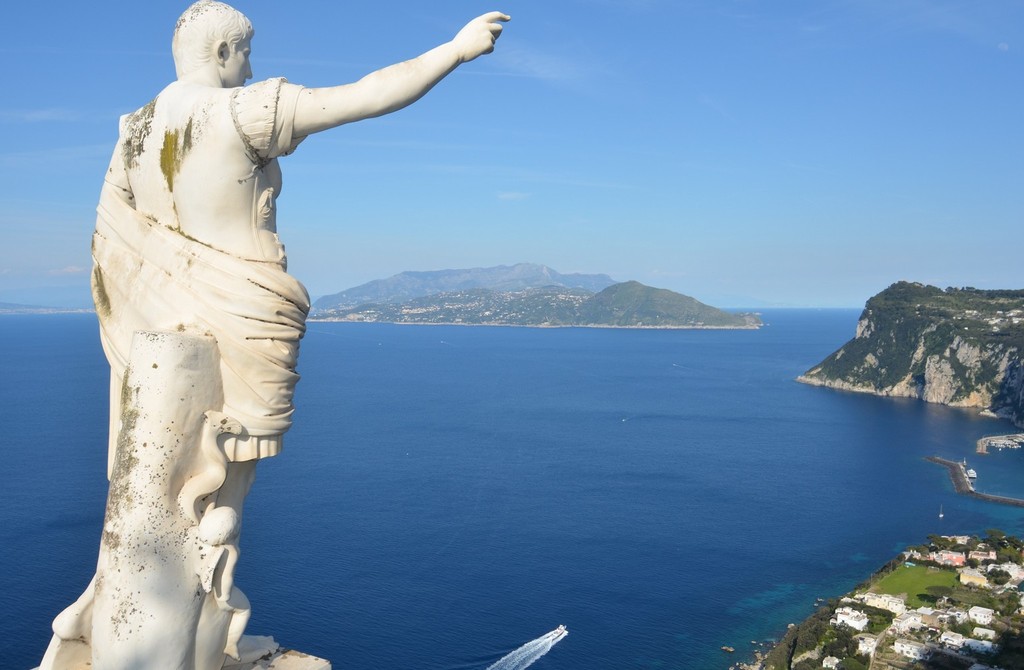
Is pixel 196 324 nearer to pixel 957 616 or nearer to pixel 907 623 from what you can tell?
pixel 907 623

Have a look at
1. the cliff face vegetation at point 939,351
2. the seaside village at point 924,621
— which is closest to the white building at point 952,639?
the seaside village at point 924,621

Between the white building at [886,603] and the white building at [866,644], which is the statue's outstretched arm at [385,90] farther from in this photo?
the white building at [886,603]

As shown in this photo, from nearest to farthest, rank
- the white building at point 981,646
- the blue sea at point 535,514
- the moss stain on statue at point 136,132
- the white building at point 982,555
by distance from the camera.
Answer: the moss stain on statue at point 136,132, the white building at point 981,646, the blue sea at point 535,514, the white building at point 982,555

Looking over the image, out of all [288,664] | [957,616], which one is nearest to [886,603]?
[957,616]

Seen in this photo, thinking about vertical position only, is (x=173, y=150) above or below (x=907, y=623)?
above

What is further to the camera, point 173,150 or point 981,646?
point 981,646

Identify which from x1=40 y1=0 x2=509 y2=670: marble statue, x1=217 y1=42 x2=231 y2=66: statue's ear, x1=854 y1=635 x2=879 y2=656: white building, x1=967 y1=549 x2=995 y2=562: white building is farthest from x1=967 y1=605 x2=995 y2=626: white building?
x1=217 y1=42 x2=231 y2=66: statue's ear

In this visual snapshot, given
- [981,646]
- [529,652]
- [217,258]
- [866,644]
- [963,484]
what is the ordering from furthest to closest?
[963,484], [529,652], [866,644], [981,646], [217,258]
